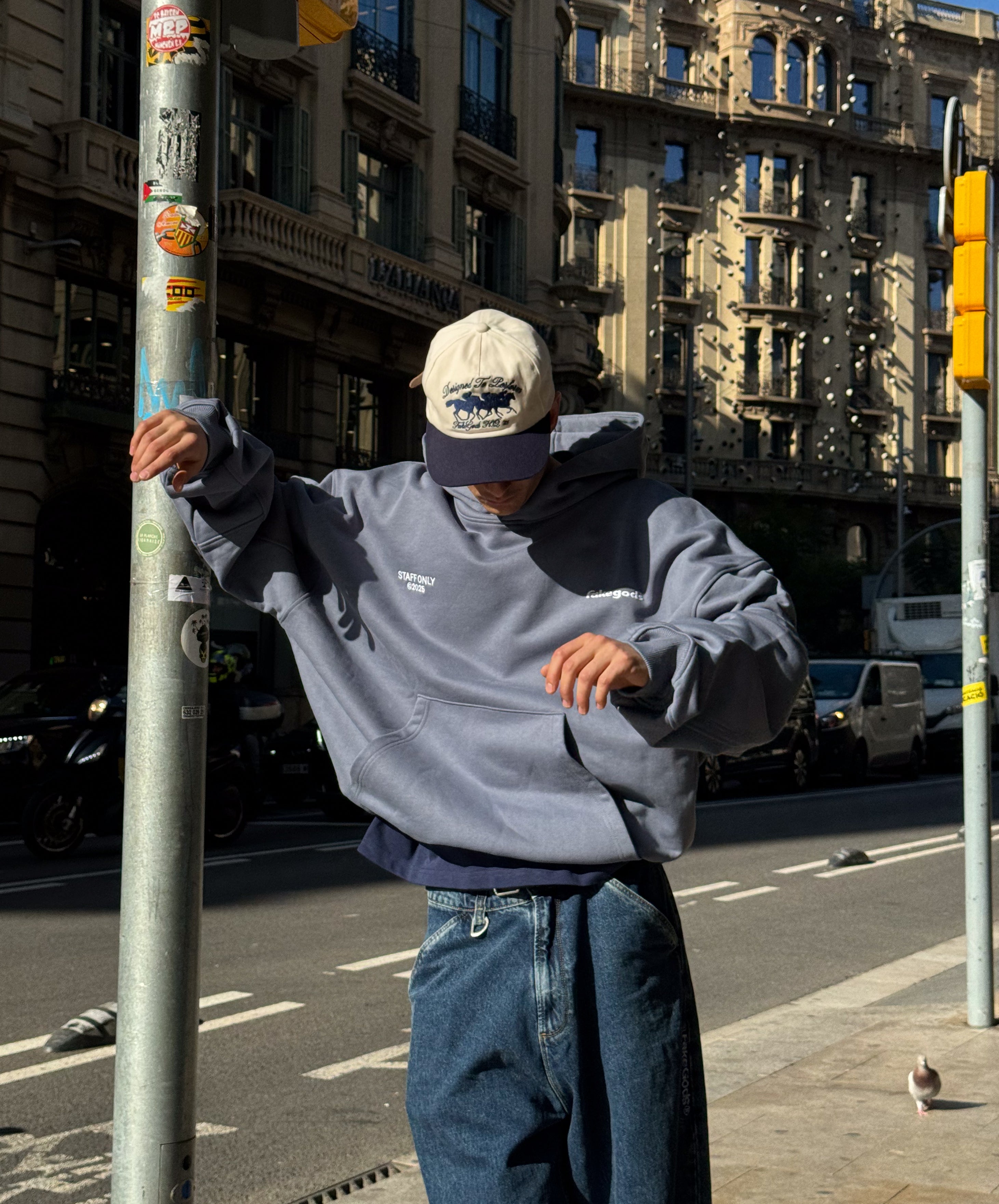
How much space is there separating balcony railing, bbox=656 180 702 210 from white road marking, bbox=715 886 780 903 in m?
44.2

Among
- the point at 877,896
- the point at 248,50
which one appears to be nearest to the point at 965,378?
the point at 248,50

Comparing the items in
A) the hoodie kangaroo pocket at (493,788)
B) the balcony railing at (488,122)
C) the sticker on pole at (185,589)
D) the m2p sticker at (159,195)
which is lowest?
the hoodie kangaroo pocket at (493,788)

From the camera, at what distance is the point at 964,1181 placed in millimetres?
3961

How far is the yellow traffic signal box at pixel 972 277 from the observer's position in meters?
5.95

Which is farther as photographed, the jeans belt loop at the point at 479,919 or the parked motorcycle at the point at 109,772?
the parked motorcycle at the point at 109,772

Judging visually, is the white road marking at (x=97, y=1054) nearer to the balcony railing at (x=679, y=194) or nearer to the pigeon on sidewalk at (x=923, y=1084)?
the pigeon on sidewalk at (x=923, y=1084)

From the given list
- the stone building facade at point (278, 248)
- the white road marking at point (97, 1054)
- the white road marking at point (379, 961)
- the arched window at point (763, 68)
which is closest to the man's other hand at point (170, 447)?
the white road marking at point (97, 1054)

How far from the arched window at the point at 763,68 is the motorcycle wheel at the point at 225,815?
4645 cm

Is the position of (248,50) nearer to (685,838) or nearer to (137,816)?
(137,816)

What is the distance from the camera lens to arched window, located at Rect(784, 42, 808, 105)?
54906 mm

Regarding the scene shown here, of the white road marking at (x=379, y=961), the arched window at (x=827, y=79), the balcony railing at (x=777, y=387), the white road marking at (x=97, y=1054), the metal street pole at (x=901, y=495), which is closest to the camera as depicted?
the white road marking at (x=97, y=1054)

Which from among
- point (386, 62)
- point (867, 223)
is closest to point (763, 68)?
point (867, 223)

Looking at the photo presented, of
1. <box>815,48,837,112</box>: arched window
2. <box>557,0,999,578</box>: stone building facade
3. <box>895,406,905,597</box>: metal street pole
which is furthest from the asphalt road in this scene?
<box>815,48,837,112</box>: arched window

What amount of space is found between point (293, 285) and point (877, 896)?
52.2ft
